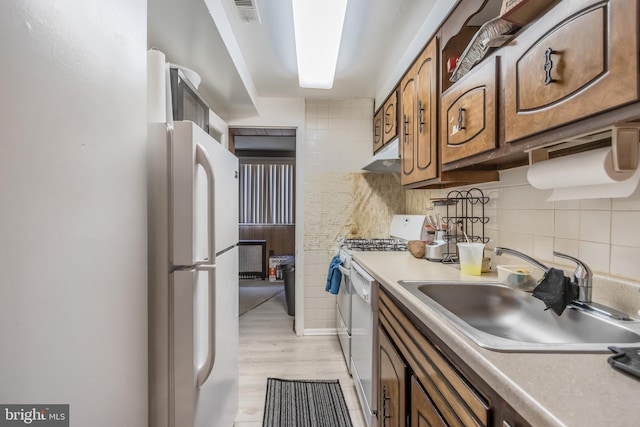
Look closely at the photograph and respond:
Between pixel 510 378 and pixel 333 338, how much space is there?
264 centimetres

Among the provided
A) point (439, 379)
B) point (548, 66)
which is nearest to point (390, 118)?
point (548, 66)

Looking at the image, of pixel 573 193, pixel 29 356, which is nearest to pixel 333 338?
pixel 573 193

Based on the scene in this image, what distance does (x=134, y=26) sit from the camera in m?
0.83

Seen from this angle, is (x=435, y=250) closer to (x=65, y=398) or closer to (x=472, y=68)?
(x=472, y=68)

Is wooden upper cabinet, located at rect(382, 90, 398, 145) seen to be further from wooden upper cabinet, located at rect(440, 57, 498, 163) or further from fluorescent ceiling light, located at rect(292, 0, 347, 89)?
wooden upper cabinet, located at rect(440, 57, 498, 163)

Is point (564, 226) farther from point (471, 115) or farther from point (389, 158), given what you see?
point (389, 158)

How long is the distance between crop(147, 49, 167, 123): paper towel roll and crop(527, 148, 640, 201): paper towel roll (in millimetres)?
1319

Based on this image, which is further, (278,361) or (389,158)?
(278,361)

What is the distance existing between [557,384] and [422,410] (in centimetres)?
55

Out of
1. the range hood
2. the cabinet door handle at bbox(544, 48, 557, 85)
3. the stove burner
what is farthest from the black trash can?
the cabinet door handle at bbox(544, 48, 557, 85)

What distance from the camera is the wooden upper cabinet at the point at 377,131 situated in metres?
2.80

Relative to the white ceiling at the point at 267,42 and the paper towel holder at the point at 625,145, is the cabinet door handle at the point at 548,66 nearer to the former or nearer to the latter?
the paper towel holder at the point at 625,145

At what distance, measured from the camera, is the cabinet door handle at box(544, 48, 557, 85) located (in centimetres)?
82

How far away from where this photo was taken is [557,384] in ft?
1.82
